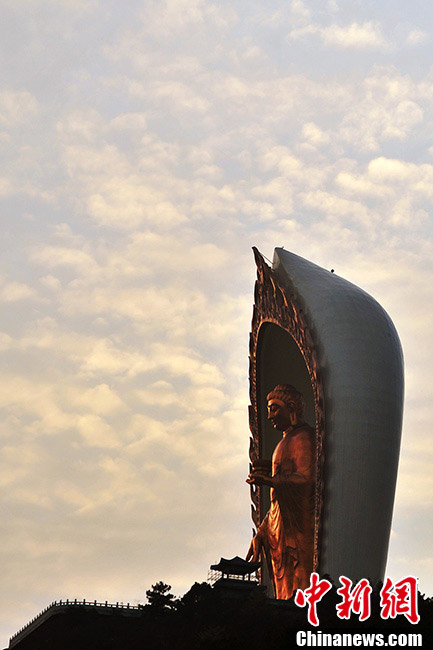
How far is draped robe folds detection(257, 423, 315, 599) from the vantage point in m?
46.8

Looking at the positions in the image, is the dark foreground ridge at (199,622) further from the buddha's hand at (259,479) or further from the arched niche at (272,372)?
the arched niche at (272,372)

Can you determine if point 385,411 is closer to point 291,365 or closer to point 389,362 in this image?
point 389,362

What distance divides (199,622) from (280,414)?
11502 millimetres

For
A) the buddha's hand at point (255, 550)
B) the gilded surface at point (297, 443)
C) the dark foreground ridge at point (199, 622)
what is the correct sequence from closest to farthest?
1. the dark foreground ridge at point (199, 622)
2. the gilded surface at point (297, 443)
3. the buddha's hand at point (255, 550)

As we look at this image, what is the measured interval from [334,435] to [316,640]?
1132 centimetres

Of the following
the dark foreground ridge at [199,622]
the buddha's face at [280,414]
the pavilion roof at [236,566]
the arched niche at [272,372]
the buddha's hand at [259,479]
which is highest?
the arched niche at [272,372]

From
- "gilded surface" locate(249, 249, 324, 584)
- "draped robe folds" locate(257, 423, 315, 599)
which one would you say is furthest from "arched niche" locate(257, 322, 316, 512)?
→ "draped robe folds" locate(257, 423, 315, 599)

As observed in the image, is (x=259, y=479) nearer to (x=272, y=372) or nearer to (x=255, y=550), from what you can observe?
(x=255, y=550)

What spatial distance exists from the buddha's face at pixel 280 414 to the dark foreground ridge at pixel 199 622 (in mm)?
6744

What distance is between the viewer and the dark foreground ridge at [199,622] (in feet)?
116

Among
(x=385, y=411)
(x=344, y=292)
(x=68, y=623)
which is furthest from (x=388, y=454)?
(x=68, y=623)

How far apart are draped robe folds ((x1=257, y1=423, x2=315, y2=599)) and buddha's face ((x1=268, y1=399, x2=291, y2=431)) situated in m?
0.84

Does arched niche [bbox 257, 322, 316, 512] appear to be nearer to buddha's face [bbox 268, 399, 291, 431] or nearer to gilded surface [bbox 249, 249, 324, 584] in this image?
gilded surface [bbox 249, 249, 324, 584]

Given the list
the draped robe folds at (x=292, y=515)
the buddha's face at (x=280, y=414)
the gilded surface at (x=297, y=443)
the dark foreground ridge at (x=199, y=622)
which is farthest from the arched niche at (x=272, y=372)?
the dark foreground ridge at (x=199, y=622)
